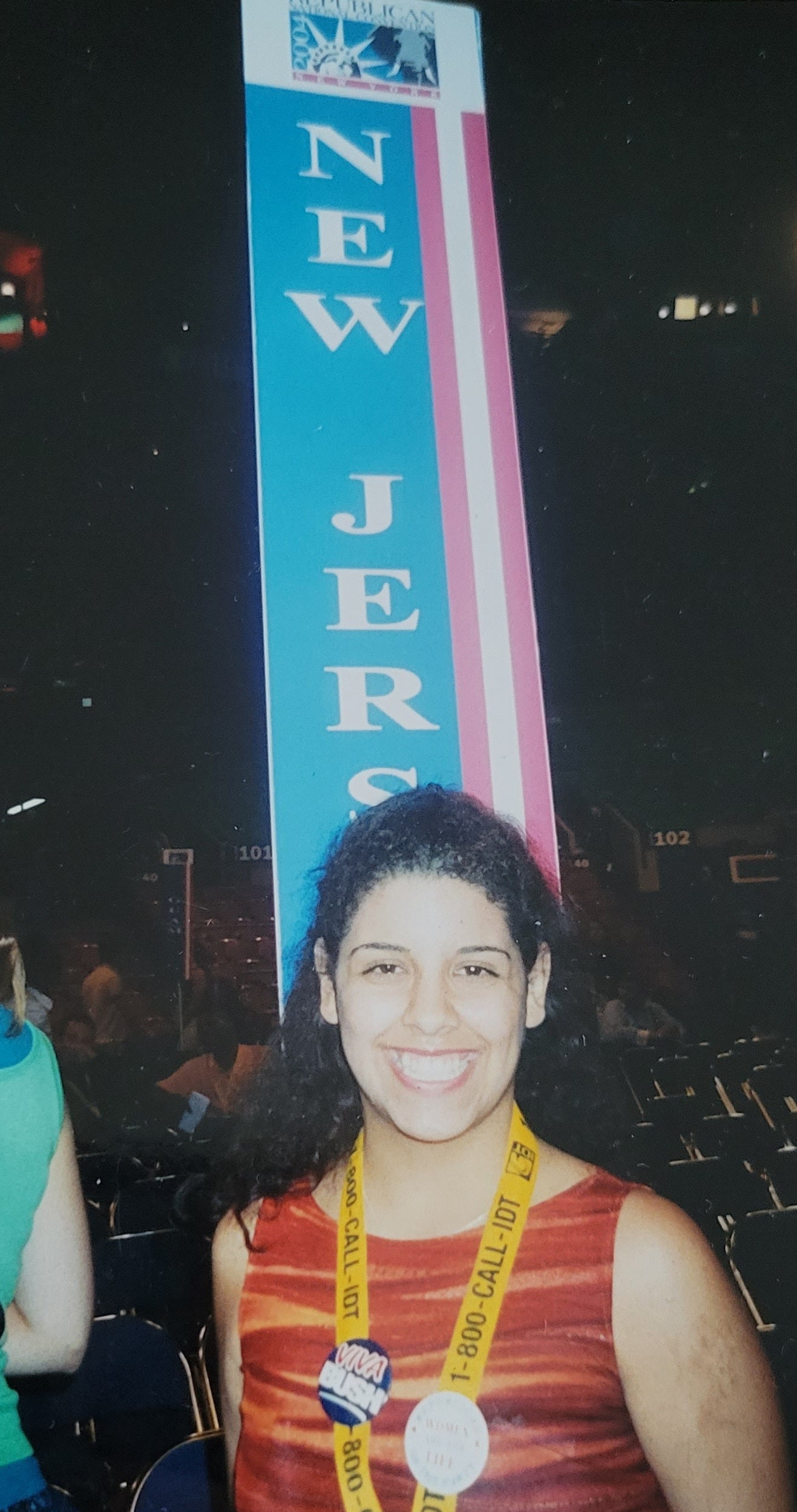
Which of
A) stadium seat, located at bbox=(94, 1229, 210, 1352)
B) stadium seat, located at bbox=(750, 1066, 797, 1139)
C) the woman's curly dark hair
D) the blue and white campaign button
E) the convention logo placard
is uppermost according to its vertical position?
the convention logo placard

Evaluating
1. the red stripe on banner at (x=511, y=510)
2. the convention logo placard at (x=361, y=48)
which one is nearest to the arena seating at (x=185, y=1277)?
the red stripe on banner at (x=511, y=510)

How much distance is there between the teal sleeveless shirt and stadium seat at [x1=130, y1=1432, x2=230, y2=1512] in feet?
0.55

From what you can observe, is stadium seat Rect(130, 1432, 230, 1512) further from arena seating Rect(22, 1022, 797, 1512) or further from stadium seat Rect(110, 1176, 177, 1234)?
stadium seat Rect(110, 1176, 177, 1234)

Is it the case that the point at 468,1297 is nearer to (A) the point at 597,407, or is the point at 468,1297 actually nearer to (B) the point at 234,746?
(B) the point at 234,746

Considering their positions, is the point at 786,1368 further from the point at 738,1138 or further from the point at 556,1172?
the point at 556,1172

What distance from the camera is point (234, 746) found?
1.33 metres

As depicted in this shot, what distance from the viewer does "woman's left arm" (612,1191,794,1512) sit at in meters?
1.11

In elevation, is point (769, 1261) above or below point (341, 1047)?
below

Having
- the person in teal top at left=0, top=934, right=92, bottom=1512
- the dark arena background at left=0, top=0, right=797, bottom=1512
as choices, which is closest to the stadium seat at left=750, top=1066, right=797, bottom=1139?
the dark arena background at left=0, top=0, right=797, bottom=1512

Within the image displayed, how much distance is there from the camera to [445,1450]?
1124mm

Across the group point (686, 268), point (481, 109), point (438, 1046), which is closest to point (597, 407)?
point (686, 268)

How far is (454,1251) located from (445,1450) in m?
0.21

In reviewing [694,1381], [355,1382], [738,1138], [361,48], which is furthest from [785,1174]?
[361,48]

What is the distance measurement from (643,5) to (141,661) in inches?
64.2
